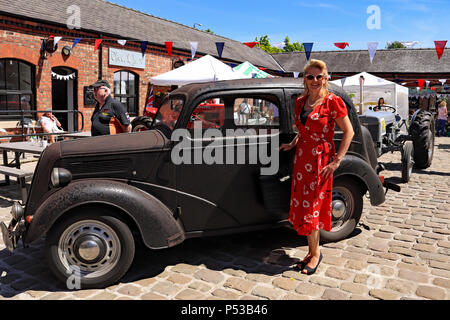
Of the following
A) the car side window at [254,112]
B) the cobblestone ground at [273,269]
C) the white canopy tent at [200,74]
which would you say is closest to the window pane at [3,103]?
the white canopy tent at [200,74]

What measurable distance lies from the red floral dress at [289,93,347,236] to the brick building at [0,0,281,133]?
33.4 ft

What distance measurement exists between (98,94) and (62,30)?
9.35 m

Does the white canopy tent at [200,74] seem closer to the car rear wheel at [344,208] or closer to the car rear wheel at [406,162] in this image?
the car rear wheel at [406,162]

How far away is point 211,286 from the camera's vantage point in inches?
129

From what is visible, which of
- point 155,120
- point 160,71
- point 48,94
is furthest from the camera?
point 160,71

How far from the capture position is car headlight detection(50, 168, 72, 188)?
3240 mm

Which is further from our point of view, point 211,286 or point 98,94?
point 98,94

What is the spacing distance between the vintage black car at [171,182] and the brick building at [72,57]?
9.38m

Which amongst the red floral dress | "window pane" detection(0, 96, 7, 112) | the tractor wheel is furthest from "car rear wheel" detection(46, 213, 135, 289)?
"window pane" detection(0, 96, 7, 112)

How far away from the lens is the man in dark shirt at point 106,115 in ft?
17.2

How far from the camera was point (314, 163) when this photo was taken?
329 cm

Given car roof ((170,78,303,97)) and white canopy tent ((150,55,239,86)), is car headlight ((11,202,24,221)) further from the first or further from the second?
white canopy tent ((150,55,239,86))
